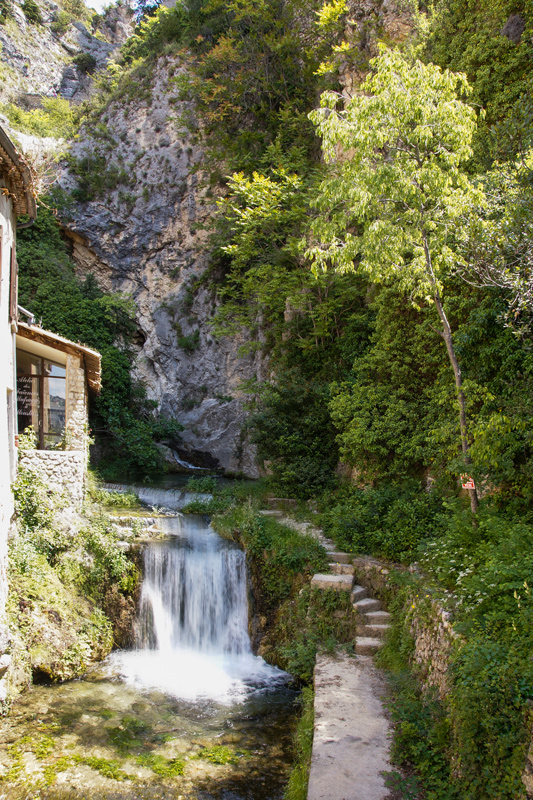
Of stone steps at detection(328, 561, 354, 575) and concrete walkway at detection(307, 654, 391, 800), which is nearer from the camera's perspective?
concrete walkway at detection(307, 654, 391, 800)

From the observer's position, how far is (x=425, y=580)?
6.95 metres

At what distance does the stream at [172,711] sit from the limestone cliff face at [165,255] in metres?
9.78

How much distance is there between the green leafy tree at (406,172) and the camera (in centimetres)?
700

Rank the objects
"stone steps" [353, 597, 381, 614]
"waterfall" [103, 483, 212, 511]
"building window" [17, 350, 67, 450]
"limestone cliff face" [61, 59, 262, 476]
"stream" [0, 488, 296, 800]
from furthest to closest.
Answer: "limestone cliff face" [61, 59, 262, 476] < "waterfall" [103, 483, 212, 511] < "building window" [17, 350, 67, 450] < "stone steps" [353, 597, 381, 614] < "stream" [0, 488, 296, 800]

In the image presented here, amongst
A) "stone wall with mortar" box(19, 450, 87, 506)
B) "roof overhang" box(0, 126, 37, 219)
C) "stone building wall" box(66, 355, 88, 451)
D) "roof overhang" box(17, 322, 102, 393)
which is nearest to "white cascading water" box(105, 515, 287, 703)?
"stone wall with mortar" box(19, 450, 87, 506)

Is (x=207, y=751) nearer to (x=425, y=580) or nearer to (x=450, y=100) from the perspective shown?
(x=425, y=580)

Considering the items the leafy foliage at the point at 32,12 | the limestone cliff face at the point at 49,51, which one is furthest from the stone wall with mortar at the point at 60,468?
the leafy foliage at the point at 32,12

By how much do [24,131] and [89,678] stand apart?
80.1ft

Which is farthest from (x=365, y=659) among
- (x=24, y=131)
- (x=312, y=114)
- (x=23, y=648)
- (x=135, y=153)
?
(x=24, y=131)

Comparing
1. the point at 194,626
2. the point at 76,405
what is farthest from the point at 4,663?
the point at 76,405

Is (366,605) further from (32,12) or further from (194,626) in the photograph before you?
(32,12)

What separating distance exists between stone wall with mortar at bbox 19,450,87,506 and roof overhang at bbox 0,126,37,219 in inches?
188

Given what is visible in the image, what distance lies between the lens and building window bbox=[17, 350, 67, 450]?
12492 mm

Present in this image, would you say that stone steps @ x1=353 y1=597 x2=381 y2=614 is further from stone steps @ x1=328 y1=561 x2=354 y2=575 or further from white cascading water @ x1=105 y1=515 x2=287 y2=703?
white cascading water @ x1=105 y1=515 x2=287 y2=703
